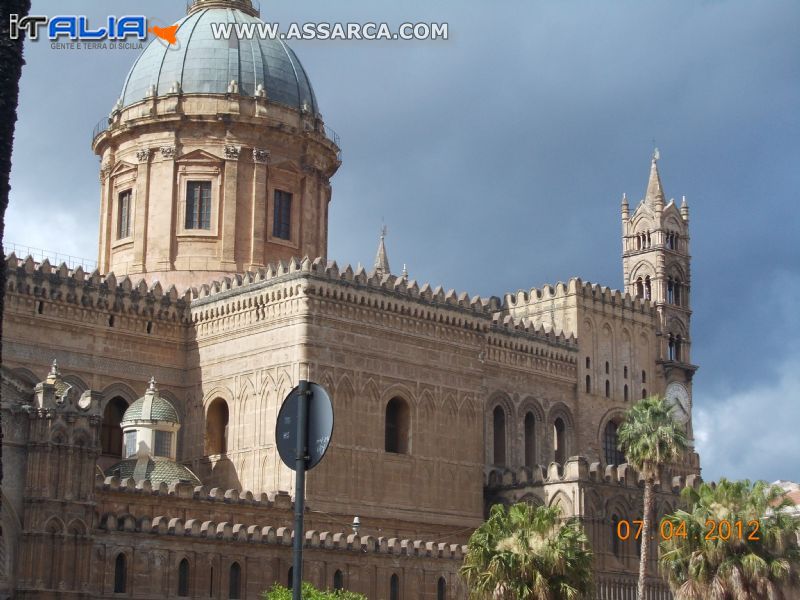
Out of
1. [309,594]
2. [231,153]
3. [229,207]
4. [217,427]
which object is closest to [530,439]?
[217,427]

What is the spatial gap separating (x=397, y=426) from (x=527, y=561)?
39.6 feet

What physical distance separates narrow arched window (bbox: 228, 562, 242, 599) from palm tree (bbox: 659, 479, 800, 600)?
→ 11130 mm

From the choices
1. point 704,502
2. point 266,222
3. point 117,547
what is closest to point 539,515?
point 704,502

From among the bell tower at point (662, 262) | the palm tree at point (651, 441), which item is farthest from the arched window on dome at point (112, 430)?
the bell tower at point (662, 262)

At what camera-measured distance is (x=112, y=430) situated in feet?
151

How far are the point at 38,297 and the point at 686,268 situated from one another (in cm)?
2822

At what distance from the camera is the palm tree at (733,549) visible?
1455 inches

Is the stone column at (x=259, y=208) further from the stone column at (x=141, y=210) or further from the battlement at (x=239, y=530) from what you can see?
the battlement at (x=239, y=530)

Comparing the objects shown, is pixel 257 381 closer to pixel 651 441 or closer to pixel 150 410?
pixel 150 410

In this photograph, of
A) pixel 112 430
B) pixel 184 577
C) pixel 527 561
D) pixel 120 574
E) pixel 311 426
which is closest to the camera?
pixel 311 426

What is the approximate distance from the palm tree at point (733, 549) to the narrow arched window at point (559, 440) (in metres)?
14.9

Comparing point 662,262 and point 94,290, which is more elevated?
point 662,262

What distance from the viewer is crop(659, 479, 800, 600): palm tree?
3697 centimetres

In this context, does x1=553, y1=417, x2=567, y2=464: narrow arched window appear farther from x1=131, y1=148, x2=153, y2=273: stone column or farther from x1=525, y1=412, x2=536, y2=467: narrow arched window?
x1=131, y1=148, x2=153, y2=273: stone column
